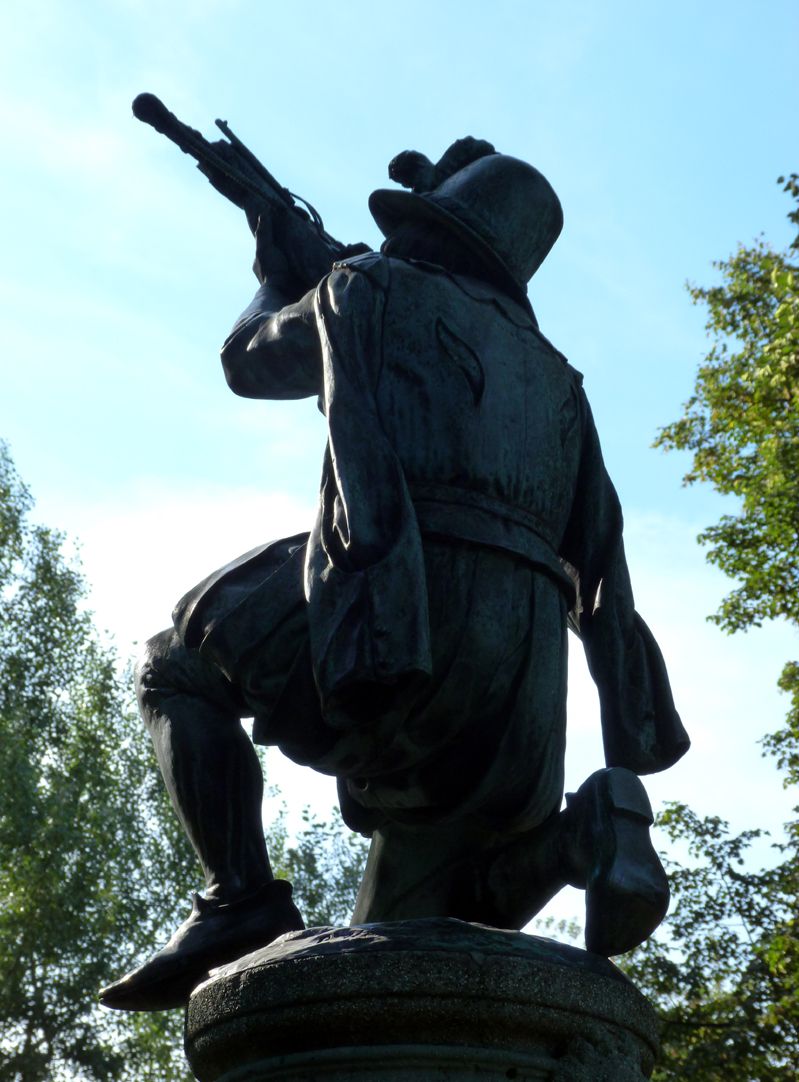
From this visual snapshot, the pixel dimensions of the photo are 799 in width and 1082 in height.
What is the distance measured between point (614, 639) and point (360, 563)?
0.81 metres

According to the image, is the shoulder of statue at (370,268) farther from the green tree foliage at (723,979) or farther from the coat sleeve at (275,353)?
the green tree foliage at (723,979)

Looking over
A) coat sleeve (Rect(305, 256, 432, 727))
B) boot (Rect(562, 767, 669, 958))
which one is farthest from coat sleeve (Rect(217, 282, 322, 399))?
boot (Rect(562, 767, 669, 958))

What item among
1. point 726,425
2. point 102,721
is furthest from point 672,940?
point 102,721

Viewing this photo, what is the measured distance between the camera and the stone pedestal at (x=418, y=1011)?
8.55ft

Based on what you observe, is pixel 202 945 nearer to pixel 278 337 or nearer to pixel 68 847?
pixel 278 337

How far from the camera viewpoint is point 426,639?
291 cm

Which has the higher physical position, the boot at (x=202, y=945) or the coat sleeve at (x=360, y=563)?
the coat sleeve at (x=360, y=563)

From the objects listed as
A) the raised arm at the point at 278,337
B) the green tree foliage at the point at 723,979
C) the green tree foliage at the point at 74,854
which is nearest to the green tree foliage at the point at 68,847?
the green tree foliage at the point at 74,854

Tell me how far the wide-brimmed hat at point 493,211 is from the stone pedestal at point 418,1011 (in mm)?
1713

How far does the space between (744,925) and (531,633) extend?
1226 centimetres

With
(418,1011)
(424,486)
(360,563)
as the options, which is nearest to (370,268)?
(424,486)

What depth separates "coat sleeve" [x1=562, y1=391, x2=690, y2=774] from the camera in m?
3.44

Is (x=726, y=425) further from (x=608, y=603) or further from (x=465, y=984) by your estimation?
(x=465, y=984)

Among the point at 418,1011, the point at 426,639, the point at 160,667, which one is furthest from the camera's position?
the point at 160,667
